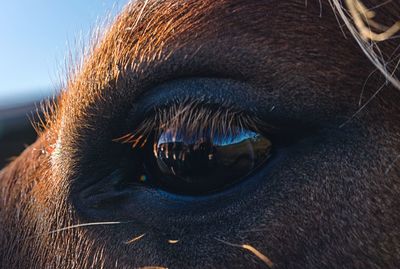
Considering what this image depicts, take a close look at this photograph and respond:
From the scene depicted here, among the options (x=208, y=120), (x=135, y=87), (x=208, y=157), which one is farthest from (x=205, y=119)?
(x=135, y=87)

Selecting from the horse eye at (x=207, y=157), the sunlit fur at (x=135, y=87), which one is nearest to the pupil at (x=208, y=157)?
the horse eye at (x=207, y=157)

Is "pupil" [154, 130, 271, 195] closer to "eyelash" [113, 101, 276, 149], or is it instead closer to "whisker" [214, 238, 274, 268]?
A: "eyelash" [113, 101, 276, 149]

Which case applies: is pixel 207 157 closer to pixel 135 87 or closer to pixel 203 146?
pixel 203 146

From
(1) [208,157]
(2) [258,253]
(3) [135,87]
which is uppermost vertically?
(3) [135,87]

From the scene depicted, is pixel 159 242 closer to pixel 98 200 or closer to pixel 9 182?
pixel 98 200

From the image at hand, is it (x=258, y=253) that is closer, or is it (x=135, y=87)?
(x=258, y=253)

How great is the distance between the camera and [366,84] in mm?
1913

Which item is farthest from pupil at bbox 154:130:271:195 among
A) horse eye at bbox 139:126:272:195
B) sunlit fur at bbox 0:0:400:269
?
sunlit fur at bbox 0:0:400:269

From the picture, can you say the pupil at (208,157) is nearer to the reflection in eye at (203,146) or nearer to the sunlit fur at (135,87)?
the reflection in eye at (203,146)

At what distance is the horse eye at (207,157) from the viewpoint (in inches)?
77.9

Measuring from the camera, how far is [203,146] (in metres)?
2.00

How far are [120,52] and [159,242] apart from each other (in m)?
0.65

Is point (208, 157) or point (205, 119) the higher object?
point (205, 119)

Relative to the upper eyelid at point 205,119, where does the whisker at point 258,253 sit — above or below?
below
